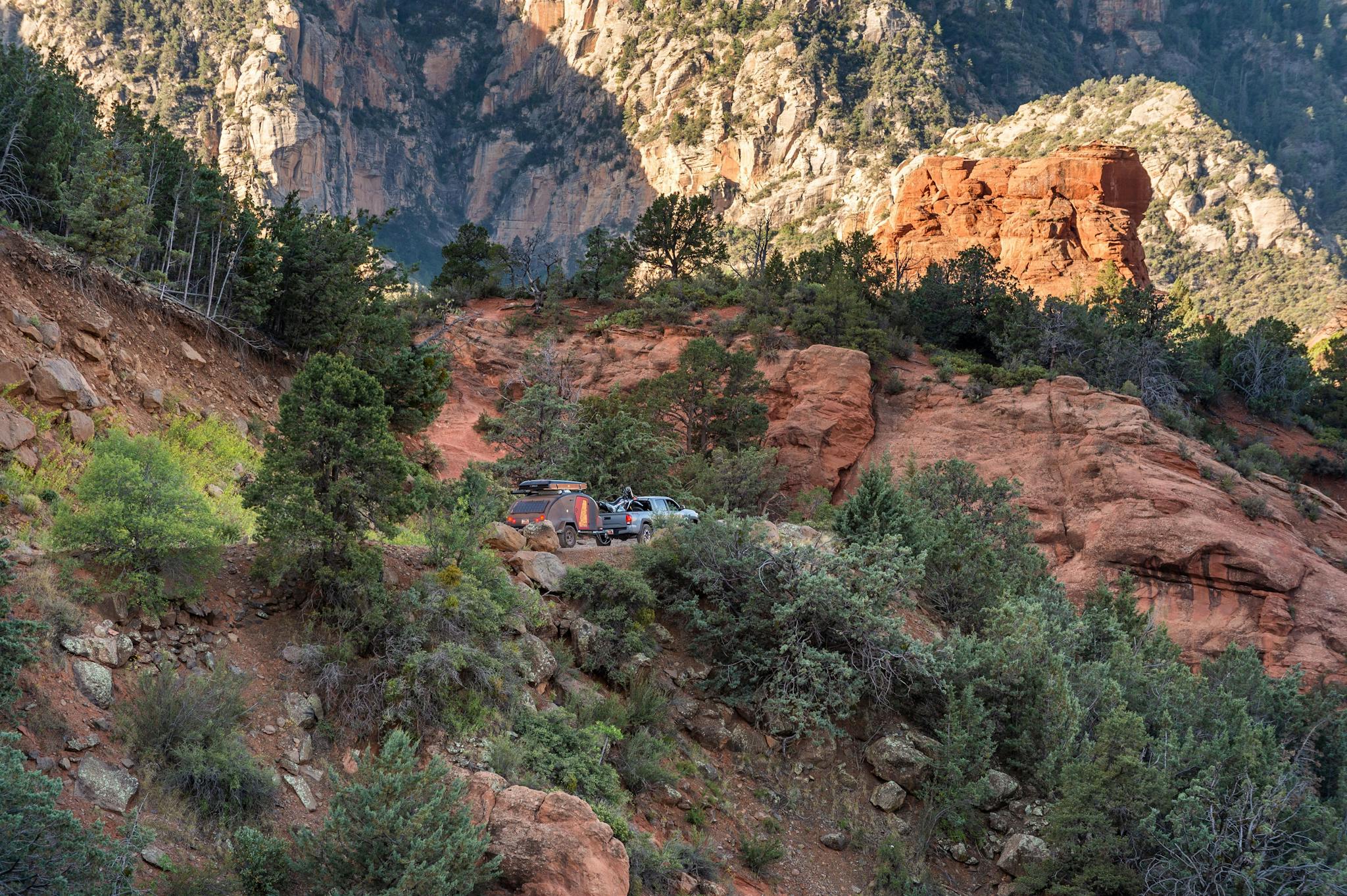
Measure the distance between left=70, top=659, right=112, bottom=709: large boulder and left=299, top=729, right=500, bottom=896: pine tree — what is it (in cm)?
237

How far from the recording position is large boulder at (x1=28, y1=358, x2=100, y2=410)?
44.3ft

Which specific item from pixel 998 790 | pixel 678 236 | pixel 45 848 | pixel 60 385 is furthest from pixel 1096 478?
pixel 45 848

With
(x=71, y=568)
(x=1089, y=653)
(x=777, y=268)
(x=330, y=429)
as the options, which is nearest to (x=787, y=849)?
(x=330, y=429)

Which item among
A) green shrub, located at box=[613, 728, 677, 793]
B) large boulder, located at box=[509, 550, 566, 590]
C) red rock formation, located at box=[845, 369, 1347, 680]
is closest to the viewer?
green shrub, located at box=[613, 728, 677, 793]

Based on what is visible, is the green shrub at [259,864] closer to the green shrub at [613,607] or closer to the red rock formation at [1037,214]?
the green shrub at [613,607]

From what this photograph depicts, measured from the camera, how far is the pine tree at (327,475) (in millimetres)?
9734

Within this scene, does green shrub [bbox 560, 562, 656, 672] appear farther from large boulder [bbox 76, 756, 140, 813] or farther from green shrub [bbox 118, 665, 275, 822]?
large boulder [bbox 76, 756, 140, 813]

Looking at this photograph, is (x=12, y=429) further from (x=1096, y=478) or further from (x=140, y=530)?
(x=1096, y=478)

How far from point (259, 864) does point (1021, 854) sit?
28.8 feet

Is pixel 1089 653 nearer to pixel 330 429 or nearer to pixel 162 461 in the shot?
pixel 330 429

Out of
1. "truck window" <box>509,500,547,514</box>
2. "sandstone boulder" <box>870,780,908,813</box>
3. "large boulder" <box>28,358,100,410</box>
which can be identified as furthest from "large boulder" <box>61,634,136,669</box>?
"sandstone boulder" <box>870,780,908,813</box>

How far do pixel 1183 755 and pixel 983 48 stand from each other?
12345 centimetres

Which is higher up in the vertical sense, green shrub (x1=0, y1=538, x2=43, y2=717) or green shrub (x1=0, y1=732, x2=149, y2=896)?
green shrub (x1=0, y1=538, x2=43, y2=717)

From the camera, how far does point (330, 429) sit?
9.74 metres
